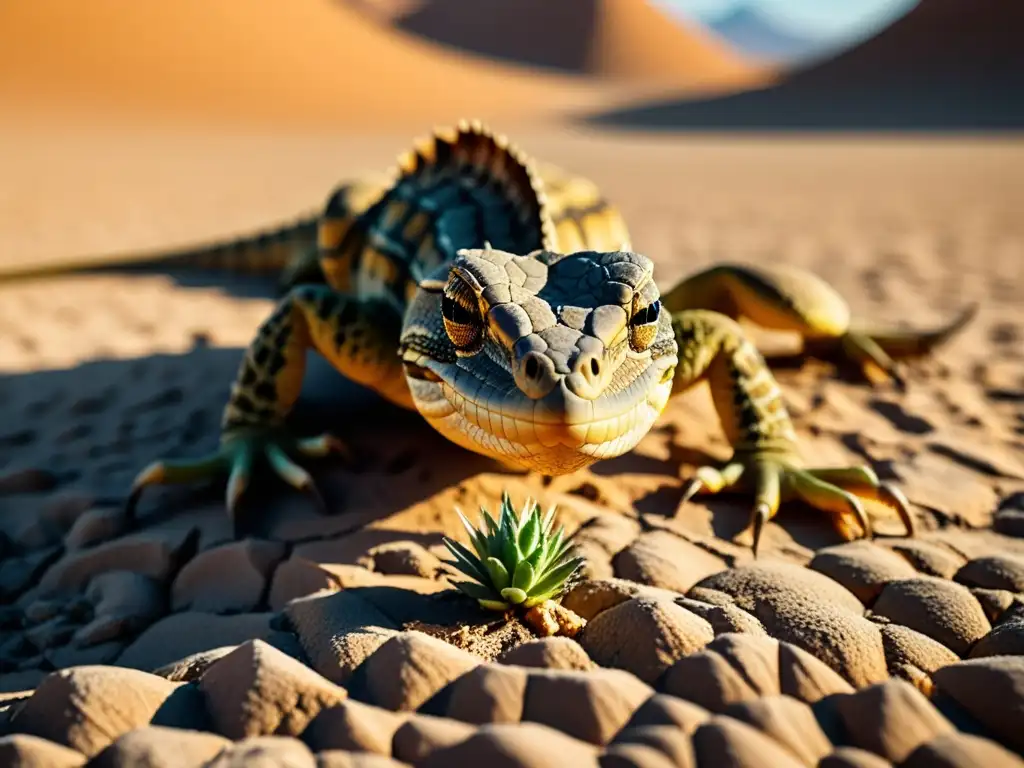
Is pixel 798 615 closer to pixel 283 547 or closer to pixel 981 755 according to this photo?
pixel 981 755

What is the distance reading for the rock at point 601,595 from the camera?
2078mm

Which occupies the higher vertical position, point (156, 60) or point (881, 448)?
point (156, 60)

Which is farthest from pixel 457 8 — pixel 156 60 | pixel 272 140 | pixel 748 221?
pixel 748 221

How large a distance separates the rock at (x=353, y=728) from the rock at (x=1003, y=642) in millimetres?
1364

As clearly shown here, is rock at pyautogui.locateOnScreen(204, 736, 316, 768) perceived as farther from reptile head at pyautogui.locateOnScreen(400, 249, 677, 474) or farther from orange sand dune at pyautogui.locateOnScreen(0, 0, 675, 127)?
orange sand dune at pyautogui.locateOnScreen(0, 0, 675, 127)

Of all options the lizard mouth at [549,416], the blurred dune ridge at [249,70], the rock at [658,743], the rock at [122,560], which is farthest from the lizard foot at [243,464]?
the blurred dune ridge at [249,70]

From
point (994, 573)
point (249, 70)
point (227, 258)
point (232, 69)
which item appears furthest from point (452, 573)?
point (249, 70)

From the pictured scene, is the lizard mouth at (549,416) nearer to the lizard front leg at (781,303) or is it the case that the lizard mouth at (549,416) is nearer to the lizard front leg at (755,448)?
the lizard front leg at (755,448)

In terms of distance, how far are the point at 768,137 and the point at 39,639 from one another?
18726mm

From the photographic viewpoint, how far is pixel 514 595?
197cm

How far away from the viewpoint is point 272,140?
17938 millimetres

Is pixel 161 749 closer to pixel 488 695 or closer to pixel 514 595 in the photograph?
pixel 488 695

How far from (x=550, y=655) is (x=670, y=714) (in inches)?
11.6

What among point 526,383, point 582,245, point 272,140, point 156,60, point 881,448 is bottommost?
point 881,448
